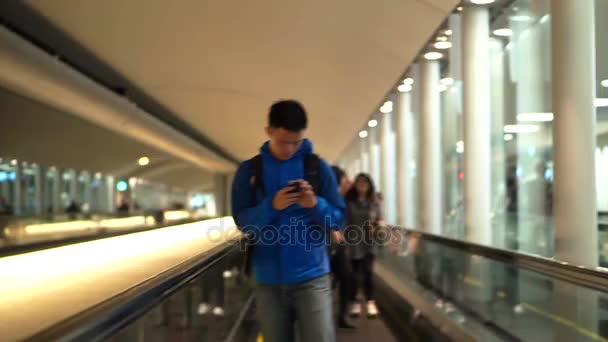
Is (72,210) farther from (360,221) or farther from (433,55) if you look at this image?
(360,221)

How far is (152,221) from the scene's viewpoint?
2881cm

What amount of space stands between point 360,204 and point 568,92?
2.63 m

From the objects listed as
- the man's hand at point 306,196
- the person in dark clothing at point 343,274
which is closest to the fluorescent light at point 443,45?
the person in dark clothing at point 343,274

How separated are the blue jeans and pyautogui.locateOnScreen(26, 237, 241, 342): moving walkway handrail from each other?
489 millimetres

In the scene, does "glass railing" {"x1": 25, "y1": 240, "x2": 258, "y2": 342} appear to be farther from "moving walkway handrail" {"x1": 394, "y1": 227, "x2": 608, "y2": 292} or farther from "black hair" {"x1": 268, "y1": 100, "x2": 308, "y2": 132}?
"moving walkway handrail" {"x1": 394, "y1": 227, "x2": 608, "y2": 292}

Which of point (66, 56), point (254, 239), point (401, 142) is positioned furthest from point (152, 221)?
point (254, 239)

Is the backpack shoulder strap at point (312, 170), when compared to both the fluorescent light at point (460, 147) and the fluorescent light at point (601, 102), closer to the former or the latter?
the fluorescent light at point (601, 102)

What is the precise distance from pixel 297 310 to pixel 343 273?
448 centimetres

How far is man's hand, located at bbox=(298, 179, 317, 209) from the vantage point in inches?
103

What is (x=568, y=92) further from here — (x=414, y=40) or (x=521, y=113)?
(x=521, y=113)

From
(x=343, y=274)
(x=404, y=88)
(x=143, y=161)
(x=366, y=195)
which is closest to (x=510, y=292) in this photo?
(x=343, y=274)

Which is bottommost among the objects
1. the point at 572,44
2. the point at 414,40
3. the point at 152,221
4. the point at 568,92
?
the point at 152,221

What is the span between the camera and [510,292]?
5.35m

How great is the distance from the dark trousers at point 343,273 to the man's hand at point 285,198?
452cm
